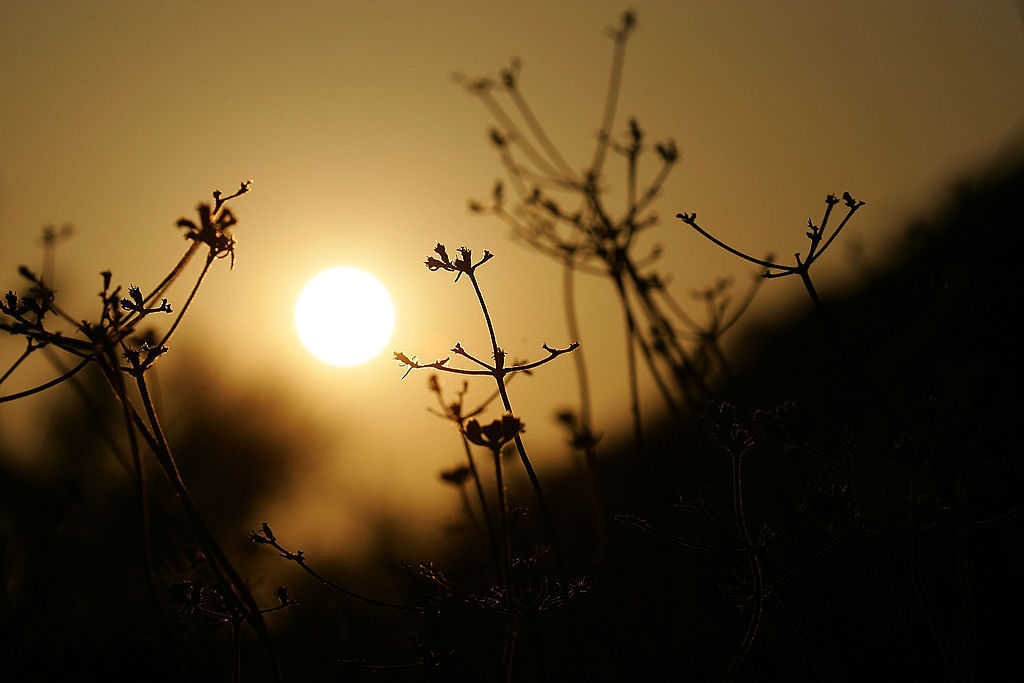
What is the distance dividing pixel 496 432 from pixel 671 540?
110 centimetres

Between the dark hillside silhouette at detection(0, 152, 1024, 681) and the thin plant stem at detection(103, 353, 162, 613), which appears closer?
the thin plant stem at detection(103, 353, 162, 613)

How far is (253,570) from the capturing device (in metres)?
4.65

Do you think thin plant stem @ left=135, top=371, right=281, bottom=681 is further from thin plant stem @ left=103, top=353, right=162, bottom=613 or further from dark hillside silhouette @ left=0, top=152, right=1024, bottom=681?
dark hillside silhouette @ left=0, top=152, right=1024, bottom=681

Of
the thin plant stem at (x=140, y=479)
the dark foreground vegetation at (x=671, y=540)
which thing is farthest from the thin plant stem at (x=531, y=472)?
the thin plant stem at (x=140, y=479)

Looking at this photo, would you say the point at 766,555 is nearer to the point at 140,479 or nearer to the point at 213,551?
the point at 213,551

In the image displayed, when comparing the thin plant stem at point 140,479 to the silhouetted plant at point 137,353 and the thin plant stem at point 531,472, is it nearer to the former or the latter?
the silhouetted plant at point 137,353

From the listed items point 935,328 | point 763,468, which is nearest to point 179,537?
point 763,468

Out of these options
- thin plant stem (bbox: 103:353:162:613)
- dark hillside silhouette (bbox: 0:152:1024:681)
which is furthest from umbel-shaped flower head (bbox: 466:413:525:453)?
thin plant stem (bbox: 103:353:162:613)

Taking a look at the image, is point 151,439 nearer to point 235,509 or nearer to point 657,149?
point 657,149

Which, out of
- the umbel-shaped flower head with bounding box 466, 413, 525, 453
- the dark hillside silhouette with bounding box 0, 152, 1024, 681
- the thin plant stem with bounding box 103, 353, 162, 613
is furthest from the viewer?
the dark hillside silhouette with bounding box 0, 152, 1024, 681

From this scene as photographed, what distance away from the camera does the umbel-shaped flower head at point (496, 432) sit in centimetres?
233

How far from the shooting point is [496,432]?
2.37 metres

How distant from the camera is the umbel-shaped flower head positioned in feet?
7.64

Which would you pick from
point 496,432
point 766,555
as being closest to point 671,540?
point 766,555
